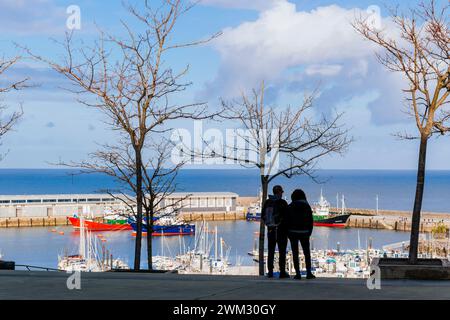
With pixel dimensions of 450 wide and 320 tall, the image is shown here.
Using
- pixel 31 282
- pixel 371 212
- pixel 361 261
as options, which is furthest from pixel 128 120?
pixel 371 212

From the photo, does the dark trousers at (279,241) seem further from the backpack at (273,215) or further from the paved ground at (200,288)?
the paved ground at (200,288)

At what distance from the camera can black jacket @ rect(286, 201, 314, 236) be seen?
565 inches

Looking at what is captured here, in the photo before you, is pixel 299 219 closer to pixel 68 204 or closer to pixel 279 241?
pixel 279 241

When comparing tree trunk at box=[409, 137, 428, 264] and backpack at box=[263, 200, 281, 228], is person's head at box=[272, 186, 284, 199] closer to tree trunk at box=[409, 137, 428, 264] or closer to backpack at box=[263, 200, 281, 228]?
backpack at box=[263, 200, 281, 228]

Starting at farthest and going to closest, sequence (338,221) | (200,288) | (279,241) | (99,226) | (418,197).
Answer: (338,221) → (99,226) → (418,197) → (279,241) → (200,288)

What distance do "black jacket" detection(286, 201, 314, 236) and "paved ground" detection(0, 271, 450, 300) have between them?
38.2 inches

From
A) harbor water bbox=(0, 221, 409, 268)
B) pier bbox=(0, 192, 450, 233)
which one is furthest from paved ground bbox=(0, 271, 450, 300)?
pier bbox=(0, 192, 450, 233)

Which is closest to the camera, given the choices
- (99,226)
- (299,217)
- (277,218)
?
(299,217)

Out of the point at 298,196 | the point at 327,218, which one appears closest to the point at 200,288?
the point at 298,196

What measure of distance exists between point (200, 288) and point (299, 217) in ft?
7.63

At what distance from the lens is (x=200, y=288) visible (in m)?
13.4

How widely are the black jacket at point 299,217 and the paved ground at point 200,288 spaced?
38.2 inches

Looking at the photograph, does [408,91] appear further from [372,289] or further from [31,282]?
[31,282]
